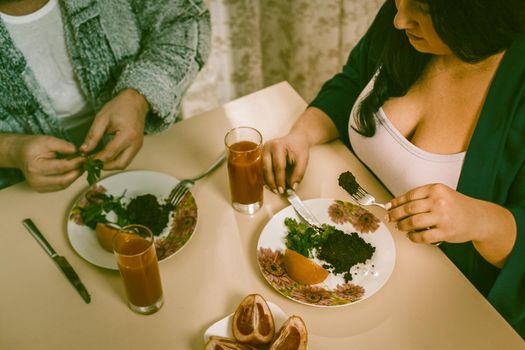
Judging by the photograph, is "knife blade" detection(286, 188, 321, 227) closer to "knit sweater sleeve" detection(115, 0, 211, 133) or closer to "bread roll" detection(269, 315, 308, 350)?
"bread roll" detection(269, 315, 308, 350)

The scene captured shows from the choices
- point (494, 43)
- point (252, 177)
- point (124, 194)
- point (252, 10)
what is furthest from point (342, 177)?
point (252, 10)

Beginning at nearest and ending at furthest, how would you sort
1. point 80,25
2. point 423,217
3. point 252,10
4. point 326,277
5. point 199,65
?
point 423,217, point 326,277, point 80,25, point 199,65, point 252,10

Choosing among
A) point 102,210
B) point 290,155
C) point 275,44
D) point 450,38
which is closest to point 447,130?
point 450,38

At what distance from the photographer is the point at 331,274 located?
1.04 meters

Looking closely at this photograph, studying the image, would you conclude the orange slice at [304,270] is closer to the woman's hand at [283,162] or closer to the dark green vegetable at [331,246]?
the dark green vegetable at [331,246]

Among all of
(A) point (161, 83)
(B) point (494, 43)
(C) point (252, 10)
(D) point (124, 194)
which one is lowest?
(C) point (252, 10)

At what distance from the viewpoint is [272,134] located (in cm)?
142

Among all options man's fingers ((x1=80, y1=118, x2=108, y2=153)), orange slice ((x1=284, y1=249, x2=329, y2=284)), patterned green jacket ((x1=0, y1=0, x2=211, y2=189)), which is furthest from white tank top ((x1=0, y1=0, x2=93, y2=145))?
orange slice ((x1=284, y1=249, x2=329, y2=284))

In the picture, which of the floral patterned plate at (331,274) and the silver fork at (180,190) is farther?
the silver fork at (180,190)

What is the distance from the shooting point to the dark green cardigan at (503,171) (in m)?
1.03

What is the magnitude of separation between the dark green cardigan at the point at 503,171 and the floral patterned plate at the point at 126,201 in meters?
0.65

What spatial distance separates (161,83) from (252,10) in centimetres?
116

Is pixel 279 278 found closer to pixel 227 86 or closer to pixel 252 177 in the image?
pixel 252 177

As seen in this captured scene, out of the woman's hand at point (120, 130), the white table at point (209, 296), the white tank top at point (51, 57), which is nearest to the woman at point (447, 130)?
the white table at point (209, 296)
